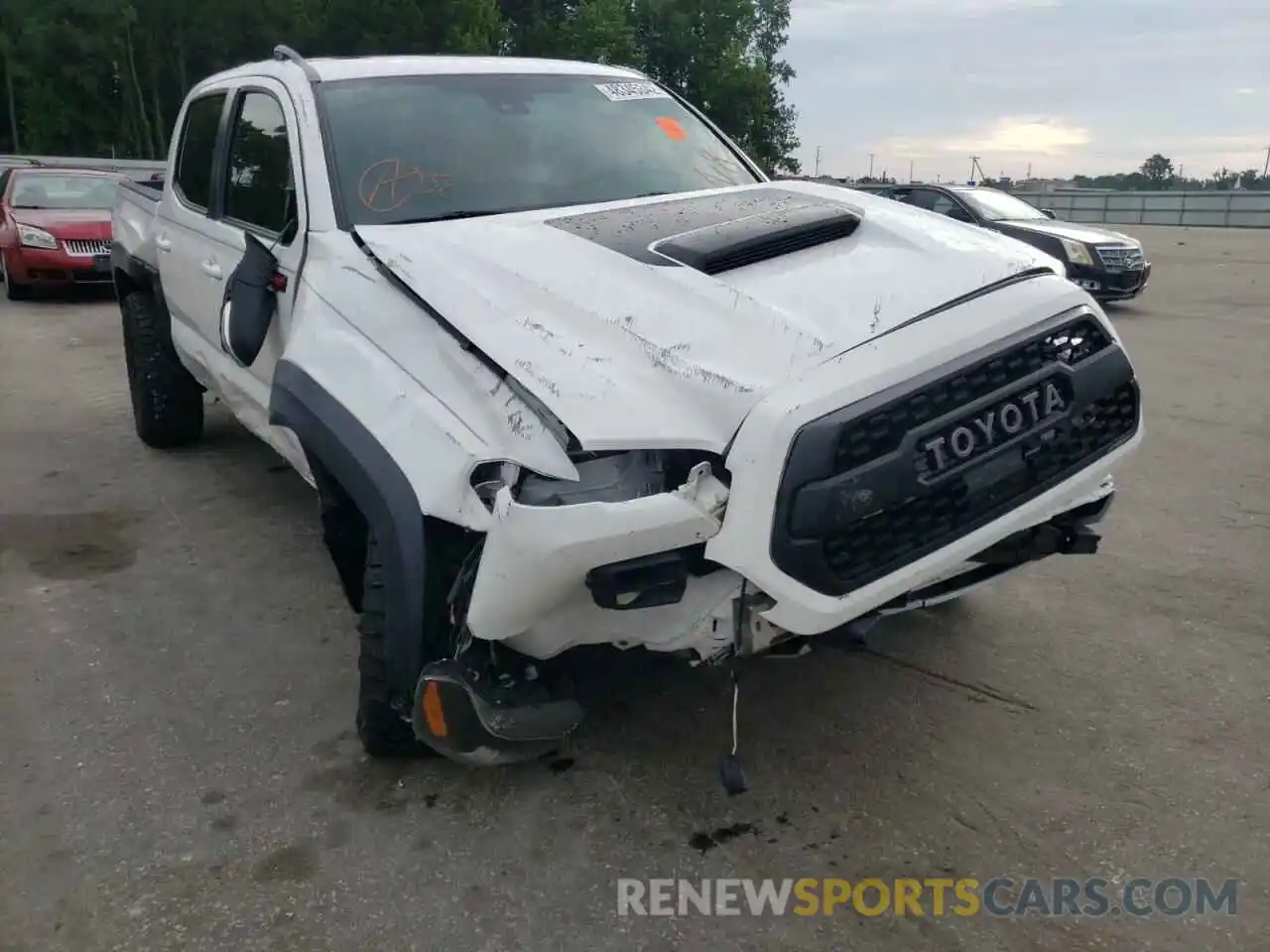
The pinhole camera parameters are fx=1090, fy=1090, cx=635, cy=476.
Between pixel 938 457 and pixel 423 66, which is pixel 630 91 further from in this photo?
pixel 938 457

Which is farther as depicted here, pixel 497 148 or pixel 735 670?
pixel 497 148

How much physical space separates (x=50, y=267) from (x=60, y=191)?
4.36 feet

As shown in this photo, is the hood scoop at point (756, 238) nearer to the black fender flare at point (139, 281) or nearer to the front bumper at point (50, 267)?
the black fender flare at point (139, 281)

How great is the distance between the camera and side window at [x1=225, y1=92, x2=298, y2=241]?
3.64 m

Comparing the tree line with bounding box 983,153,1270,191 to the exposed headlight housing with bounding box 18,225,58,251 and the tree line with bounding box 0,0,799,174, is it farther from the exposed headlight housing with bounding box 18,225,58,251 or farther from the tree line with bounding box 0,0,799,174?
the exposed headlight housing with bounding box 18,225,58,251

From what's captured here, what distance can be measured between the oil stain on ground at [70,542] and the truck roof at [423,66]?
2.05 meters

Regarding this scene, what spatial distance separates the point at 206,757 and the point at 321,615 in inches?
38.0

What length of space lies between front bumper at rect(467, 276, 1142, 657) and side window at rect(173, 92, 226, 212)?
9.87 feet

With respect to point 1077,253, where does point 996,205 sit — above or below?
above

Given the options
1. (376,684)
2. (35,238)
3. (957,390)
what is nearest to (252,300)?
(376,684)

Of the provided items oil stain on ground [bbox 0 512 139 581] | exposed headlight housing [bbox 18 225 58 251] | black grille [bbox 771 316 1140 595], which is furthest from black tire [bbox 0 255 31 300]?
black grille [bbox 771 316 1140 595]

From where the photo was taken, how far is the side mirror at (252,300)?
11.4ft

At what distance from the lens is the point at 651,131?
157 inches

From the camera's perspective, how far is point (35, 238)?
12.1 m
